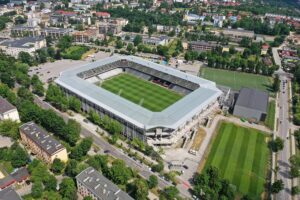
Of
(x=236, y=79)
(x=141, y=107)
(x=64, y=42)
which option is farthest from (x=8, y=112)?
(x=236, y=79)

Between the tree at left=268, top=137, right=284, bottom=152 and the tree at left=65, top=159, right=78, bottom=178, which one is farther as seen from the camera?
the tree at left=268, top=137, right=284, bottom=152

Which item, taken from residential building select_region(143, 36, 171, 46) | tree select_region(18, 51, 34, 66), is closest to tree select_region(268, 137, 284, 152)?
residential building select_region(143, 36, 171, 46)

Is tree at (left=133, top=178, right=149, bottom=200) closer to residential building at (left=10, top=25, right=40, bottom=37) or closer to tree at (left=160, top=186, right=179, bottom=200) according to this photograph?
tree at (left=160, top=186, right=179, bottom=200)

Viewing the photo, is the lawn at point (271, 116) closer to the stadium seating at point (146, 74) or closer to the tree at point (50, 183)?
the stadium seating at point (146, 74)

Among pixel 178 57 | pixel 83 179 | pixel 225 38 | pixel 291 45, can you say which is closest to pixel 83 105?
pixel 83 179

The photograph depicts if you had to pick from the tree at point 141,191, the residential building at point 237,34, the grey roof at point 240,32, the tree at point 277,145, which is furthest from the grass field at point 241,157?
the grey roof at point 240,32

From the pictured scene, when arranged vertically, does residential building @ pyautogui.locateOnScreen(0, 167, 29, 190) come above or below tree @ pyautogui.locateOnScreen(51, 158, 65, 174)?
below

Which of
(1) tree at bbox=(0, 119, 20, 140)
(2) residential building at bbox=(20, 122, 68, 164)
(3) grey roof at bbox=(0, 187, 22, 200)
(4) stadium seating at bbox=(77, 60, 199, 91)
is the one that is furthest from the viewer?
(4) stadium seating at bbox=(77, 60, 199, 91)
